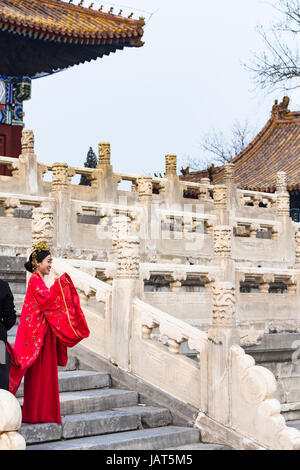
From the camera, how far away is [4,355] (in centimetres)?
741

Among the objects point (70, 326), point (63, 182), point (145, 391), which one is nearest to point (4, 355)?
point (70, 326)

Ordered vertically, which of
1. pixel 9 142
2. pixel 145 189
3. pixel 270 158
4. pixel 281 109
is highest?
pixel 281 109

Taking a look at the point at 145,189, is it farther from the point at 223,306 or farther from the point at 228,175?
the point at 223,306

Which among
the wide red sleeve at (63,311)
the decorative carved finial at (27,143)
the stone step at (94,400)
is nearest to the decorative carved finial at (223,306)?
the stone step at (94,400)

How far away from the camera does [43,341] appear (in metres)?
7.91

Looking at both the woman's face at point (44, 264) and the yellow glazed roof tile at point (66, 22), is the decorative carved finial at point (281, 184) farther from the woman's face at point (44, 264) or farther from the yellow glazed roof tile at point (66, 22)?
the woman's face at point (44, 264)

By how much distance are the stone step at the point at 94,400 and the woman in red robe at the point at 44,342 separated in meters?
0.40

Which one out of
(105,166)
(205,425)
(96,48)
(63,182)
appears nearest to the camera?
(205,425)

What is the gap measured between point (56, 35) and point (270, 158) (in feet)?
39.2

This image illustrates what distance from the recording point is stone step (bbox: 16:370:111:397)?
28.6 feet

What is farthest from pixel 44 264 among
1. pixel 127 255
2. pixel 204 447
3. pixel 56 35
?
pixel 56 35

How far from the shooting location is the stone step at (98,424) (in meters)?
7.66

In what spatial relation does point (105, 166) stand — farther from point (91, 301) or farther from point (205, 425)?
point (205, 425)
